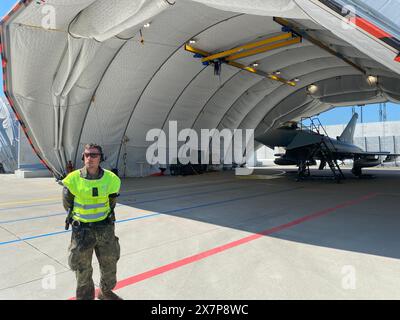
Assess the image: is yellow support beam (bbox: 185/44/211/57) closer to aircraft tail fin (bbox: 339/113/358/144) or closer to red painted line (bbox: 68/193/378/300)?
red painted line (bbox: 68/193/378/300)

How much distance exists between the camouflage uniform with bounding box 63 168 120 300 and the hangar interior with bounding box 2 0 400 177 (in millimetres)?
4286

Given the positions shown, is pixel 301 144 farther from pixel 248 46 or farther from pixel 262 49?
pixel 248 46

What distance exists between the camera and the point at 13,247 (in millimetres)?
4324

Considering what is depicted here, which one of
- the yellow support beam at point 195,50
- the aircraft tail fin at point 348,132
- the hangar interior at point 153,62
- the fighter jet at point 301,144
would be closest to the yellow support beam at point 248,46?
the hangar interior at point 153,62

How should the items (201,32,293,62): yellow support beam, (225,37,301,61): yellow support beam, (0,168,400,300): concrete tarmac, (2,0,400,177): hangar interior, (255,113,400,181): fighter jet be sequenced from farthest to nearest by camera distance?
(255,113,400,181): fighter jet
(225,37,301,61): yellow support beam
(201,32,293,62): yellow support beam
(2,0,400,177): hangar interior
(0,168,400,300): concrete tarmac

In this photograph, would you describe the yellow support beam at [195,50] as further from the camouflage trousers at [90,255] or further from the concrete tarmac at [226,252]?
the camouflage trousers at [90,255]

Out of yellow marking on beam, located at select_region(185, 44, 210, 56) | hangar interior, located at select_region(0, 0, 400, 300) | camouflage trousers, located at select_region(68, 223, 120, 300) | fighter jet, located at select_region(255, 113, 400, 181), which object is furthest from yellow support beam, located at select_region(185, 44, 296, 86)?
camouflage trousers, located at select_region(68, 223, 120, 300)

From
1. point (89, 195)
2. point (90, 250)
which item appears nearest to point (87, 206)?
point (89, 195)

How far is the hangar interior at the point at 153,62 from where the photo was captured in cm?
592

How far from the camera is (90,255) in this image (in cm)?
265

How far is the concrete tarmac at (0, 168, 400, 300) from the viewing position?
2.93 m

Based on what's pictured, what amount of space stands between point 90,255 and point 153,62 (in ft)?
35.5

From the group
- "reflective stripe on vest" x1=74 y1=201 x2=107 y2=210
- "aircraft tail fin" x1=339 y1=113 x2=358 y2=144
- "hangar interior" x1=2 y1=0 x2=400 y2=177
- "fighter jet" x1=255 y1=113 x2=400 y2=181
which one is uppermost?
"hangar interior" x1=2 y1=0 x2=400 y2=177

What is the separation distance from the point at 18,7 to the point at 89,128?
6144 millimetres
